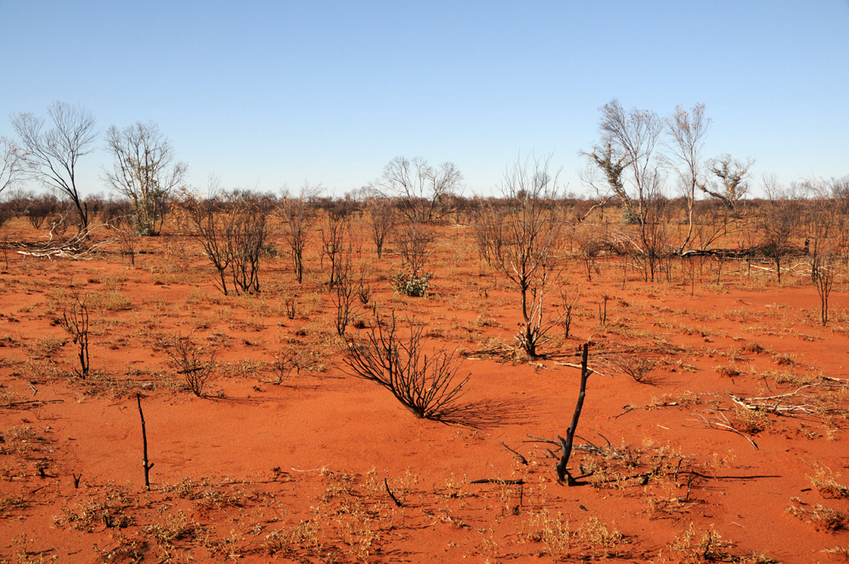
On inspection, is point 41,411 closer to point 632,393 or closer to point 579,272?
point 632,393

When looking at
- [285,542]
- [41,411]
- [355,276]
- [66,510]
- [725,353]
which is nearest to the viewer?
[285,542]

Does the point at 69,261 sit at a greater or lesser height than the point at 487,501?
greater

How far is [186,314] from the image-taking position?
11023mm

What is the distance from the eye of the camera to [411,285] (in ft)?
45.6

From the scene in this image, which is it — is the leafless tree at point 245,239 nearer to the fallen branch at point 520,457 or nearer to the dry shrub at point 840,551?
the fallen branch at point 520,457

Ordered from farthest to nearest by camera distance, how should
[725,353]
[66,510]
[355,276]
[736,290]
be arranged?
[355,276], [736,290], [725,353], [66,510]

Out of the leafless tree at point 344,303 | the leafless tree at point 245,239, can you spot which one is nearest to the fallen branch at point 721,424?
the leafless tree at point 344,303

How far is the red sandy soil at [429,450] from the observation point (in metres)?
3.28

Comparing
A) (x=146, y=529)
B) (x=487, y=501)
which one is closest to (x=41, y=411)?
(x=146, y=529)

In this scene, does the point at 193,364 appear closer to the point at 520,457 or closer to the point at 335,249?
the point at 520,457

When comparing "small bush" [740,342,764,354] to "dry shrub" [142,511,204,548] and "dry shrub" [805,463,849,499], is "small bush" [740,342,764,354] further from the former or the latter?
"dry shrub" [142,511,204,548]

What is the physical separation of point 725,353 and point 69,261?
22.5 meters

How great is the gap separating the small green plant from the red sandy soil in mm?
3733

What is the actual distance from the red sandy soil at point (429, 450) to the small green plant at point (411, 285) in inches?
147
